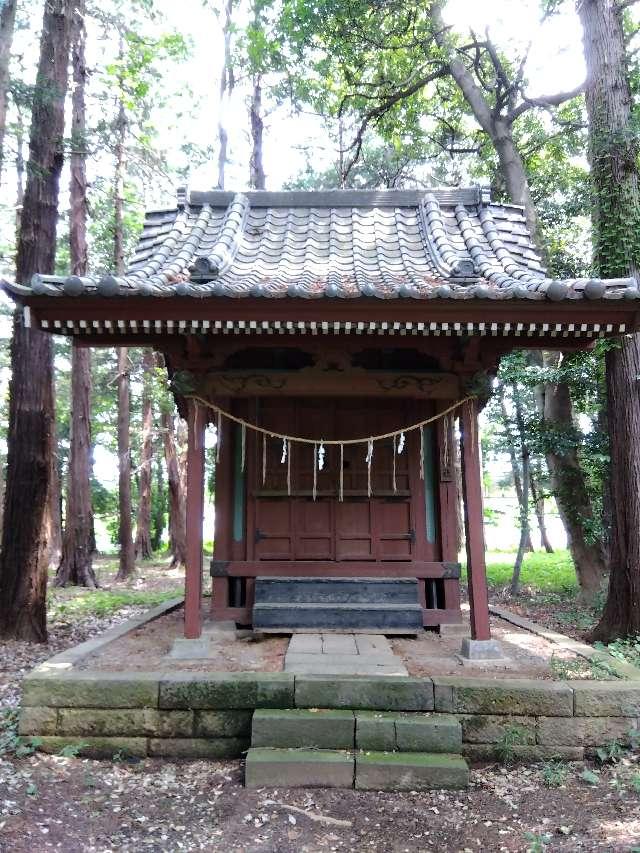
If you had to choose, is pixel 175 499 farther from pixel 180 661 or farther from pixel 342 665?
pixel 342 665

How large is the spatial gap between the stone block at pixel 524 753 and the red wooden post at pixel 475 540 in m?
1.12

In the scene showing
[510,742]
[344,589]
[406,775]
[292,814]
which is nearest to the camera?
[292,814]

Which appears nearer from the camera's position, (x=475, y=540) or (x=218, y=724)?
(x=218, y=724)

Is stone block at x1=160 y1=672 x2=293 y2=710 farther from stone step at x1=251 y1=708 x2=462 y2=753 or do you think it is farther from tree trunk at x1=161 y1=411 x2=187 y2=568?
tree trunk at x1=161 y1=411 x2=187 y2=568

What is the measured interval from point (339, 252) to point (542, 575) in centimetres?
1173

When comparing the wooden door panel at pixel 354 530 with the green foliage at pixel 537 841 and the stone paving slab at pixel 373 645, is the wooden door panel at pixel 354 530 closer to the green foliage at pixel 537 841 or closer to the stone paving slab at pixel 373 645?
the stone paving slab at pixel 373 645

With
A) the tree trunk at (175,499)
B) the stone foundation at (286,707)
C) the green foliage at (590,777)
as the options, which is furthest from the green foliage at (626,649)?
the tree trunk at (175,499)

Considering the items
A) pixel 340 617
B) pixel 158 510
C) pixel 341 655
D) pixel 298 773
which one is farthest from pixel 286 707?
pixel 158 510

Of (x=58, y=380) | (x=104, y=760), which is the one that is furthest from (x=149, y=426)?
(x=104, y=760)

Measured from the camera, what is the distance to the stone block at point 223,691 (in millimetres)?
4824

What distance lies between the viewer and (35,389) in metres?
7.84

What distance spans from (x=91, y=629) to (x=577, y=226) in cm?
1216

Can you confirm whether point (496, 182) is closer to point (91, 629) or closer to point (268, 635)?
point (268, 635)

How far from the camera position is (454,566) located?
6926mm
